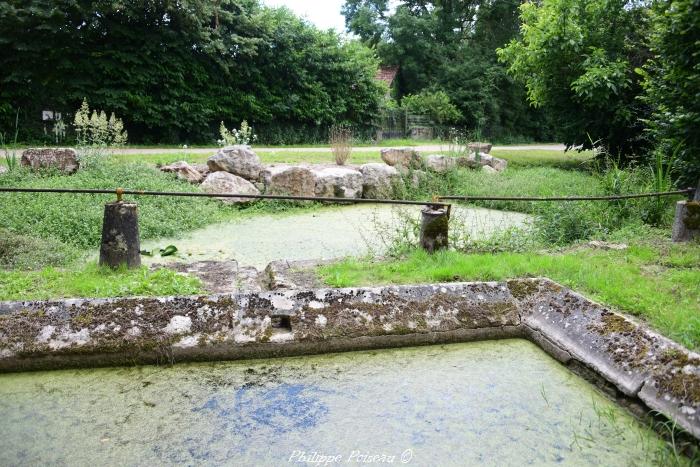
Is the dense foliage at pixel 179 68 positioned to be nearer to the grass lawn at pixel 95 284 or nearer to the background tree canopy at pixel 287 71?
the background tree canopy at pixel 287 71

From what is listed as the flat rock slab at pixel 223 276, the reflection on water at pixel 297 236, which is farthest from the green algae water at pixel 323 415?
the reflection on water at pixel 297 236

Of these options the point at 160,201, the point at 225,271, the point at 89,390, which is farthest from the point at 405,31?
the point at 89,390

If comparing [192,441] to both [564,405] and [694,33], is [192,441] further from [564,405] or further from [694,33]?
[694,33]

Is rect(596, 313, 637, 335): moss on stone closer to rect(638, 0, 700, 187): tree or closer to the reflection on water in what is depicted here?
the reflection on water

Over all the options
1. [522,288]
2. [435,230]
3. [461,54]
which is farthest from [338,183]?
[461,54]

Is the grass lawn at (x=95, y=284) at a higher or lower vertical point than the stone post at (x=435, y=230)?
lower

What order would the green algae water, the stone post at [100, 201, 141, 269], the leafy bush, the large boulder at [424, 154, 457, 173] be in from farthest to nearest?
the large boulder at [424, 154, 457, 173] < the leafy bush < the stone post at [100, 201, 141, 269] < the green algae water

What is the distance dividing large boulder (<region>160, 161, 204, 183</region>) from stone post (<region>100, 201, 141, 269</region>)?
5.44 meters

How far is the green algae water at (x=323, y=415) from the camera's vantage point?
2029 millimetres

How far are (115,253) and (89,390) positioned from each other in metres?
1.79

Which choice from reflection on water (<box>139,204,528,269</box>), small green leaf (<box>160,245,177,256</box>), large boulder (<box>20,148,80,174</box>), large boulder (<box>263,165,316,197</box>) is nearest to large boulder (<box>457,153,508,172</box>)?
reflection on water (<box>139,204,528,269</box>)

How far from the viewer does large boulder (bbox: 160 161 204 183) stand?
31.0 feet

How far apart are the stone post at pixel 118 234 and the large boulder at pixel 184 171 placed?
544 cm

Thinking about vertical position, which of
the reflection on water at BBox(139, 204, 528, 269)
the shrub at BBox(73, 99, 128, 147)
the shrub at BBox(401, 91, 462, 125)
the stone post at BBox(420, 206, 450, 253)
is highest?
the shrub at BBox(401, 91, 462, 125)
